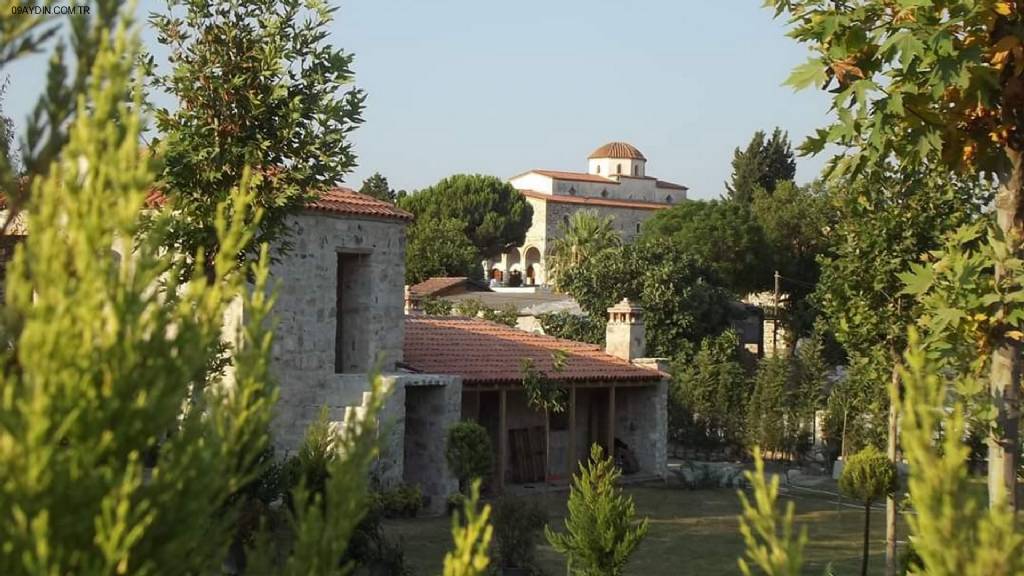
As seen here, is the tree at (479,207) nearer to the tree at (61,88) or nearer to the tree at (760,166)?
the tree at (760,166)

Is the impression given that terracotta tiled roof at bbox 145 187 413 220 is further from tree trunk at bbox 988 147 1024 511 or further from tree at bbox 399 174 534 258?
tree at bbox 399 174 534 258

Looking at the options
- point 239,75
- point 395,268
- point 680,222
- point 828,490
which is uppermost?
point 680,222

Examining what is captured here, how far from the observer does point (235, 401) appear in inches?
145

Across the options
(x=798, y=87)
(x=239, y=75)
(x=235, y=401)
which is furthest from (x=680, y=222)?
(x=235, y=401)

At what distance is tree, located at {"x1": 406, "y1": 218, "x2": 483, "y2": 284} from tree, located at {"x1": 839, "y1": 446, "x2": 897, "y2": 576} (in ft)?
139

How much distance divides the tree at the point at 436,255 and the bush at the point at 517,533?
1677 inches

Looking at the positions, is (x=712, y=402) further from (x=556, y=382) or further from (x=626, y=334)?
(x=556, y=382)

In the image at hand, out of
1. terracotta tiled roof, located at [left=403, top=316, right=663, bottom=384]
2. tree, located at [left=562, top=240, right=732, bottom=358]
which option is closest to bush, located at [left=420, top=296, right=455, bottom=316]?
tree, located at [left=562, top=240, right=732, bottom=358]

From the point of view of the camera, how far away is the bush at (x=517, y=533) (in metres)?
13.5

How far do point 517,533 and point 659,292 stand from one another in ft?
82.5

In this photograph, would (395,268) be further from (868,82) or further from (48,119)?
(48,119)

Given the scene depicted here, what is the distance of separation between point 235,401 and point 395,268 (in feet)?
55.2

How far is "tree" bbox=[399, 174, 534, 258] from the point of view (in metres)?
66.1

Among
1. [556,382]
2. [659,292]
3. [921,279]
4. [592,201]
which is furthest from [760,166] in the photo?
[921,279]
